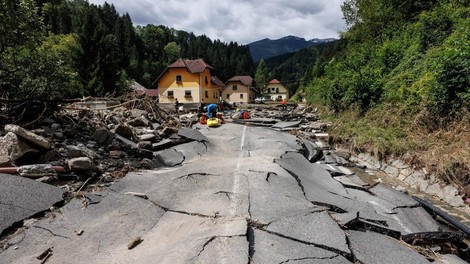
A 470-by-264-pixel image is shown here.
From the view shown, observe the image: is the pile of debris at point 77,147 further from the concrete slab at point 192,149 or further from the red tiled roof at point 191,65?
the red tiled roof at point 191,65

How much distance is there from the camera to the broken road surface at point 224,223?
318 centimetres

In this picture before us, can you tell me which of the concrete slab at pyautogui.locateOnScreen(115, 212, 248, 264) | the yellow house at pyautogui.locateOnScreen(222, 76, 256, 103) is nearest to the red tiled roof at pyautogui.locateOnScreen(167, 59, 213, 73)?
the yellow house at pyautogui.locateOnScreen(222, 76, 256, 103)

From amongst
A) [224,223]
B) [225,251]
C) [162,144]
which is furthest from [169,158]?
[225,251]

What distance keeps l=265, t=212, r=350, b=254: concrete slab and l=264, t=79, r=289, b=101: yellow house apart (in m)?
80.2

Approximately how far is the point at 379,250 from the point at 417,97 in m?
8.20

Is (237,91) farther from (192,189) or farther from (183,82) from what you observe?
(192,189)

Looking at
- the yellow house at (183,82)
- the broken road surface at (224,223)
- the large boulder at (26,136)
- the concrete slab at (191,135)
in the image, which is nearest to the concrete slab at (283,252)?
the broken road surface at (224,223)

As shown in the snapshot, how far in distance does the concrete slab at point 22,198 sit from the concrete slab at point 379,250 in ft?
14.8

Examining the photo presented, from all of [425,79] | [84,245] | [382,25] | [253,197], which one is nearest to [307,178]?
[253,197]

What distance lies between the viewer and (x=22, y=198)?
434cm

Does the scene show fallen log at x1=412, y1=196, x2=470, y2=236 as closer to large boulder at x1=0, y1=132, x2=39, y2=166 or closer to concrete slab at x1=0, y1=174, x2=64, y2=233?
concrete slab at x1=0, y1=174, x2=64, y2=233

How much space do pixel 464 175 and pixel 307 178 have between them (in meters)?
3.32

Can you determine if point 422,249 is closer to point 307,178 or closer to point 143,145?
point 307,178

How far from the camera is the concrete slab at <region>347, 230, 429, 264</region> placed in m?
3.37
